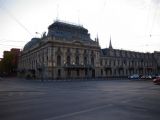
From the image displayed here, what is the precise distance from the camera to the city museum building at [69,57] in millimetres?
62594

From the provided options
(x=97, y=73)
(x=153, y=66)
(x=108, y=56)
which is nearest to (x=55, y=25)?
(x=97, y=73)

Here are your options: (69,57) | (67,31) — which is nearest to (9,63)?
(67,31)

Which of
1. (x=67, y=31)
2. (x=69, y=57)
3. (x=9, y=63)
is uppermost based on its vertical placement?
(x=67, y=31)

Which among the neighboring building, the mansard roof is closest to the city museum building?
the mansard roof

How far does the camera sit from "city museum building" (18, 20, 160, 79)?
2464 inches

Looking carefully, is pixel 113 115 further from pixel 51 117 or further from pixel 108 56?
pixel 108 56

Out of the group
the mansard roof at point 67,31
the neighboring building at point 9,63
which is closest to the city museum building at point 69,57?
the mansard roof at point 67,31

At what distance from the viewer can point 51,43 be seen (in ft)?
204

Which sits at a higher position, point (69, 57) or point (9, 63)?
point (69, 57)

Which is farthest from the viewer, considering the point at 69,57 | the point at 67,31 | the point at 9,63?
the point at 9,63

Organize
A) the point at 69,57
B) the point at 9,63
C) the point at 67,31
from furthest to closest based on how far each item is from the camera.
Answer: the point at 9,63 → the point at 67,31 → the point at 69,57

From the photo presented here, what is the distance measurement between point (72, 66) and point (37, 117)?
184 feet

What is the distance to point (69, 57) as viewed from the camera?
218 feet

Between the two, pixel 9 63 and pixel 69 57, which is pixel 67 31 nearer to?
pixel 69 57
